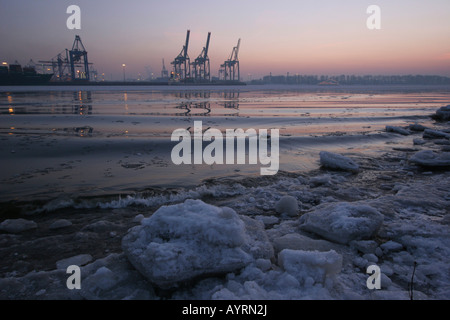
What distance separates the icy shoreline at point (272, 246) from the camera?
1.78 m

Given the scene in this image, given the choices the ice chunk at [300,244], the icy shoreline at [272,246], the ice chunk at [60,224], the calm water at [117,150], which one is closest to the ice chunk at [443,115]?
the calm water at [117,150]

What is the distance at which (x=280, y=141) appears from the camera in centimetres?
700

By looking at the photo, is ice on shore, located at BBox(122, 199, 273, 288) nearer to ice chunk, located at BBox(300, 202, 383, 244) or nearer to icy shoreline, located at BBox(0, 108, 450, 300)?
icy shoreline, located at BBox(0, 108, 450, 300)

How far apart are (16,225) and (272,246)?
261 centimetres

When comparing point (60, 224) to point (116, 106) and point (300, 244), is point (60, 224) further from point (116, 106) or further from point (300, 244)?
point (116, 106)

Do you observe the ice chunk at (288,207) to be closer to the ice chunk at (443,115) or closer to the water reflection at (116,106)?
the water reflection at (116,106)

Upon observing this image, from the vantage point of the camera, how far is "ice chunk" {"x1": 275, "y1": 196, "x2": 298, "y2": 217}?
3.12 meters

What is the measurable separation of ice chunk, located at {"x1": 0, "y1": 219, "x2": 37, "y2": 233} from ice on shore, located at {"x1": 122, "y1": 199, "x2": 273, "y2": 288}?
4.40ft

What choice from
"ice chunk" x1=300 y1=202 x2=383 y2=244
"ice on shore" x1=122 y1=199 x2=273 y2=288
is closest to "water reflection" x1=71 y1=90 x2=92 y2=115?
"ice on shore" x1=122 y1=199 x2=273 y2=288

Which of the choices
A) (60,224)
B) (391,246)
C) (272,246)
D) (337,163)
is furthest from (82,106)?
(391,246)

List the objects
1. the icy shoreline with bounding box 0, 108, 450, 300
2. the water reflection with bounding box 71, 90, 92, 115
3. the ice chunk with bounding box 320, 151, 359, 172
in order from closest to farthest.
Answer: the icy shoreline with bounding box 0, 108, 450, 300, the ice chunk with bounding box 320, 151, 359, 172, the water reflection with bounding box 71, 90, 92, 115

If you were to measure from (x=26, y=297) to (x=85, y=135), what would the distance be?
6.01 meters

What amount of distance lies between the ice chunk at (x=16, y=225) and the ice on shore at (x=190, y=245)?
4.40 ft
